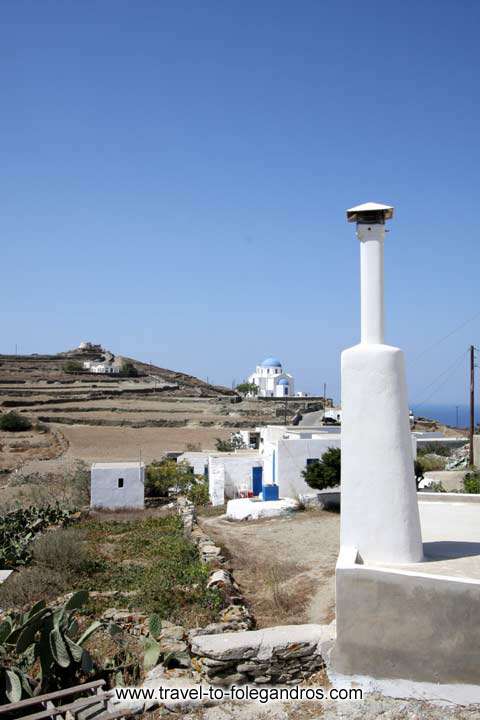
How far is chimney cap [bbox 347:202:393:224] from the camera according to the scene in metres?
7.69

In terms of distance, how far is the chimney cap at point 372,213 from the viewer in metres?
7.69

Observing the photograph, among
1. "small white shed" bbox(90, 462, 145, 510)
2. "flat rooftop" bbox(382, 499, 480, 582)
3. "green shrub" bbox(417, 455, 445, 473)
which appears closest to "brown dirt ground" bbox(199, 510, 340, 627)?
"flat rooftop" bbox(382, 499, 480, 582)

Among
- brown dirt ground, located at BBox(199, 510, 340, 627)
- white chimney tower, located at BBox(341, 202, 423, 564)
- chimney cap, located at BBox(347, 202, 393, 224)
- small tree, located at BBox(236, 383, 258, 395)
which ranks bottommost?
brown dirt ground, located at BBox(199, 510, 340, 627)

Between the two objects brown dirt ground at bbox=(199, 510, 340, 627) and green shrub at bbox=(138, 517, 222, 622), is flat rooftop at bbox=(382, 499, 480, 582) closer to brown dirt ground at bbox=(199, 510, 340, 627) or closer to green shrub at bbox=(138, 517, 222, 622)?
brown dirt ground at bbox=(199, 510, 340, 627)

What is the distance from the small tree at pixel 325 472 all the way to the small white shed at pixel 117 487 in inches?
255

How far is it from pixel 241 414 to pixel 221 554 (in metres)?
51.9

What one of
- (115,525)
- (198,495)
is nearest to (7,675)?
(115,525)

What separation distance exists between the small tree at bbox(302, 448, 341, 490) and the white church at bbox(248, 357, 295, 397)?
68245 millimetres

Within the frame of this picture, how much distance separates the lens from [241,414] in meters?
65.7

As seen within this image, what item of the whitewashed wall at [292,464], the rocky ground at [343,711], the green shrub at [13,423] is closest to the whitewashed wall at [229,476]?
the whitewashed wall at [292,464]

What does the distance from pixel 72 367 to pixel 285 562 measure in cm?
8984

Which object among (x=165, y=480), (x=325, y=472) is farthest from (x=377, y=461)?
(x=165, y=480)

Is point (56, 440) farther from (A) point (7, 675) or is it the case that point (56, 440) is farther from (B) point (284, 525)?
(A) point (7, 675)

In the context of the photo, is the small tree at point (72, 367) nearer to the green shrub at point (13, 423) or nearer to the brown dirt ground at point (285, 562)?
the green shrub at point (13, 423)
